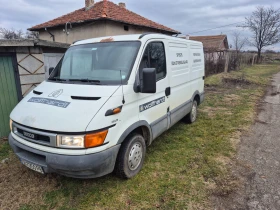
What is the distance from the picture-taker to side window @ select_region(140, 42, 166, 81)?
311cm

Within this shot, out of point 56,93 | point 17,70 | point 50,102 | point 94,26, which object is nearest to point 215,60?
point 94,26

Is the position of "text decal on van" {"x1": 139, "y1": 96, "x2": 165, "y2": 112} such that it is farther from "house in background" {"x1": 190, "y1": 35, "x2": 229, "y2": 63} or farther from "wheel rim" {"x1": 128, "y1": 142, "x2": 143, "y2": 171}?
"house in background" {"x1": 190, "y1": 35, "x2": 229, "y2": 63}

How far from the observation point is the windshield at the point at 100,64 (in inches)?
112

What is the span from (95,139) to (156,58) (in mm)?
1830

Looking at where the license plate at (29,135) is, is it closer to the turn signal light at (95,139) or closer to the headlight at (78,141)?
the headlight at (78,141)

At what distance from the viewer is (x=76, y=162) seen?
2.25 meters

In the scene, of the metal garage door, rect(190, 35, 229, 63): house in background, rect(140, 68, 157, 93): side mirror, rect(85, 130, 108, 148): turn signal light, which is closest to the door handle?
rect(140, 68, 157, 93): side mirror

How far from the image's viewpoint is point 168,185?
2.90m

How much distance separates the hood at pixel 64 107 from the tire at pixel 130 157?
0.79 metres

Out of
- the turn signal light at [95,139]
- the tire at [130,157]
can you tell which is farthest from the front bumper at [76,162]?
the tire at [130,157]

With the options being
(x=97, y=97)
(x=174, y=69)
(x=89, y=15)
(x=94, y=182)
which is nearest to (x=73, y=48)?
(x=97, y=97)

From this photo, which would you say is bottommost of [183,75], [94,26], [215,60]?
[183,75]

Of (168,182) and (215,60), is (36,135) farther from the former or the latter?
(215,60)

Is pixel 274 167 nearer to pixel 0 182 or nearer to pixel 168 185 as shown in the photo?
Answer: pixel 168 185
